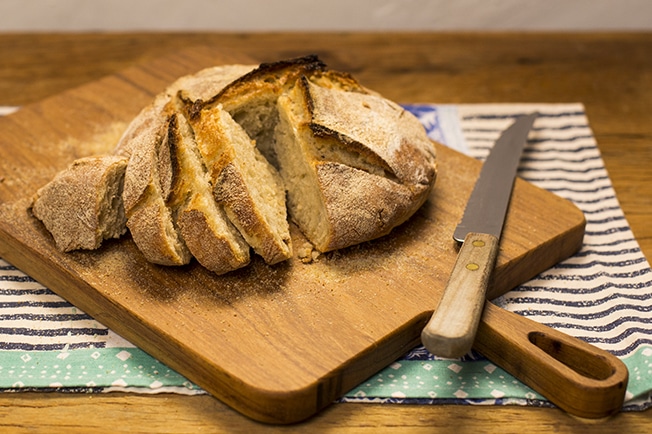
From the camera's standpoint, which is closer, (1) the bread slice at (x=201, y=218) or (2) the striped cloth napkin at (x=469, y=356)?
(2) the striped cloth napkin at (x=469, y=356)

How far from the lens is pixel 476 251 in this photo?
279cm

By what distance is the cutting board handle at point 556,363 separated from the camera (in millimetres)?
2469

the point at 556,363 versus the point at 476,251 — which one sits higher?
the point at 476,251

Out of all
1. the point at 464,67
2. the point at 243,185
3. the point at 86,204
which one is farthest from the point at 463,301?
the point at 464,67

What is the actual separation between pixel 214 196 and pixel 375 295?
60 centimetres

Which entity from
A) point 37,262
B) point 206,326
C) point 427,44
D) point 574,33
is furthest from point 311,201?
point 574,33

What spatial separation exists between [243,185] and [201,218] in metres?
0.17

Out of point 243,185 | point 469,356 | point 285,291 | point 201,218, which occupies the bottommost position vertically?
point 469,356

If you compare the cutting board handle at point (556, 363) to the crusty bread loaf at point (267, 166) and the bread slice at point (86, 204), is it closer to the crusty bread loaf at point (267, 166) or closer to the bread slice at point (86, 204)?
the crusty bread loaf at point (267, 166)

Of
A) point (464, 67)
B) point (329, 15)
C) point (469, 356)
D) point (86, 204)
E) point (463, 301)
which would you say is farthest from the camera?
point (329, 15)

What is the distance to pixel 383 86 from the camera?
184 inches

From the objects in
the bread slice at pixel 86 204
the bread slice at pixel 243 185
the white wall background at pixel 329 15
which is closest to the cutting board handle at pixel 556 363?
the bread slice at pixel 243 185

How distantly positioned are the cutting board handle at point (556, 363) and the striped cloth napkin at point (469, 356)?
0.05 meters

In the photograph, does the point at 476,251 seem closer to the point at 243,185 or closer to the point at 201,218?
the point at 243,185
